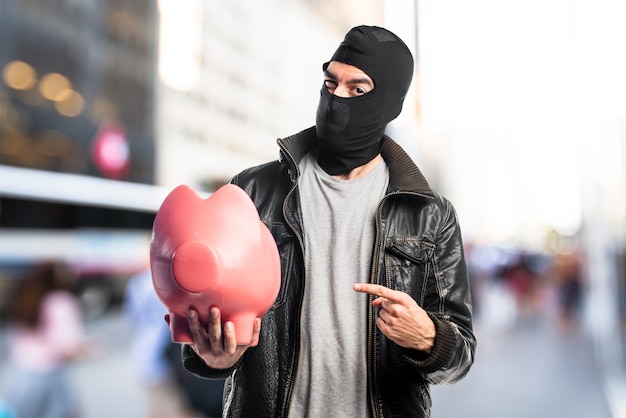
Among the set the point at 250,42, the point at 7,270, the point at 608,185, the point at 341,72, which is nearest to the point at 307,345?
the point at 341,72

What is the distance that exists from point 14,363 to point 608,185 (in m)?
4.85

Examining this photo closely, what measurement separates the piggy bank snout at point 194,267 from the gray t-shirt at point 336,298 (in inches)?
8.4

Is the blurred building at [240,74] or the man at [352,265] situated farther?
the blurred building at [240,74]

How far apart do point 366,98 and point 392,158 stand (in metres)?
0.14

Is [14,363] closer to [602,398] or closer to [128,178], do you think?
[128,178]

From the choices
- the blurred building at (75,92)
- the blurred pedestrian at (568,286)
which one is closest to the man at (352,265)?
the blurred building at (75,92)

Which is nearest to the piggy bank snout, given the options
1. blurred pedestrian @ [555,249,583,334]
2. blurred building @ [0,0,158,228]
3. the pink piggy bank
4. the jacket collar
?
the pink piggy bank

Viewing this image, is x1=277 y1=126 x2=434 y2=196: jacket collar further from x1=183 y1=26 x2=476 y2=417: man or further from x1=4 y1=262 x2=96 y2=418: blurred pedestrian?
x1=4 y1=262 x2=96 y2=418: blurred pedestrian

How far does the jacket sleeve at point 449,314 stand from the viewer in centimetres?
89

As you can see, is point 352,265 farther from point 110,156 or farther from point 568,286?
point 568,286

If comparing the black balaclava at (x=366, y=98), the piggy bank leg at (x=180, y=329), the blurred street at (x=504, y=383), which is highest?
the black balaclava at (x=366, y=98)

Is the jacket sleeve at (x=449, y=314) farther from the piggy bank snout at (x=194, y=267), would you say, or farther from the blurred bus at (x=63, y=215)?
the blurred bus at (x=63, y=215)

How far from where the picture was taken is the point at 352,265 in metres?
0.99

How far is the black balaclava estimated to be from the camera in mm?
917
